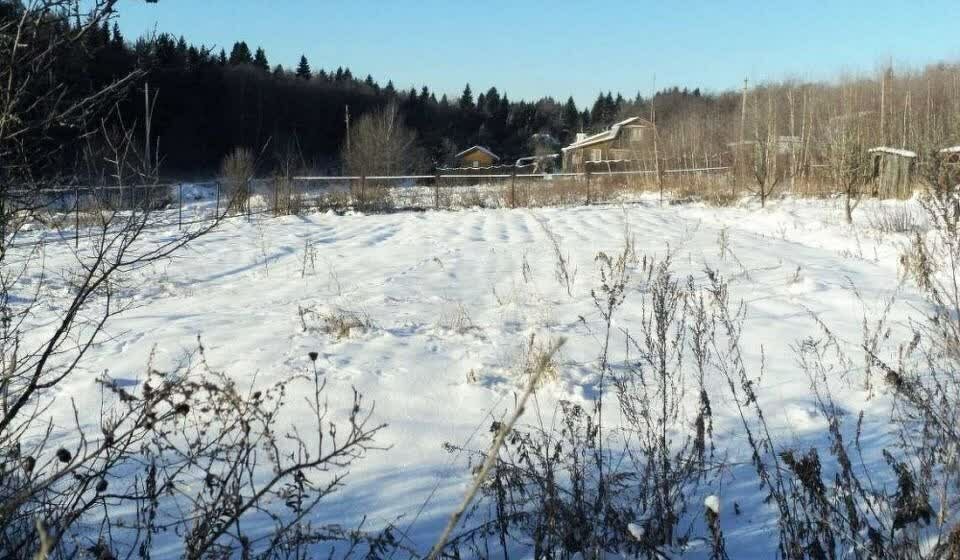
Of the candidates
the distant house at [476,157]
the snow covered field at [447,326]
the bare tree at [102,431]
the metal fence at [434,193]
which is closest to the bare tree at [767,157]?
the metal fence at [434,193]

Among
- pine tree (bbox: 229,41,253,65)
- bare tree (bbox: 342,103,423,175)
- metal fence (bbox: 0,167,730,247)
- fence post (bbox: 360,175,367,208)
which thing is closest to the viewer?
metal fence (bbox: 0,167,730,247)

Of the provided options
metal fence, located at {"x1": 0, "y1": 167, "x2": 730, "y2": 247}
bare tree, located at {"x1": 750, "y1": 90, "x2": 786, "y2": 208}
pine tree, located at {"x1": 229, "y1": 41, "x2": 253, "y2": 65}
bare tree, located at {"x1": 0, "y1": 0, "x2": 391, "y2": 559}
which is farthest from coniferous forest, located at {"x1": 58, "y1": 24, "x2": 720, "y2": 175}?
bare tree, located at {"x1": 0, "y1": 0, "x2": 391, "y2": 559}

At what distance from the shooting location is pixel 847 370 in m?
3.83

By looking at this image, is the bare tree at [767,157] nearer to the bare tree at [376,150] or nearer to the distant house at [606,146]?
the bare tree at [376,150]

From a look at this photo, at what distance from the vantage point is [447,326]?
191 inches

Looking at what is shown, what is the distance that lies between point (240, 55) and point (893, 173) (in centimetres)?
5585

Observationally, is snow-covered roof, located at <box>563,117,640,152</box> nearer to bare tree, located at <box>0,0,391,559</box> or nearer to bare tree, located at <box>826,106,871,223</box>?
bare tree, located at <box>826,106,871,223</box>

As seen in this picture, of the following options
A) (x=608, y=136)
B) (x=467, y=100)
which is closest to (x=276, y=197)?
(x=608, y=136)

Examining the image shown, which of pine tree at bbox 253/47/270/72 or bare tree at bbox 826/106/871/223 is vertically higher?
pine tree at bbox 253/47/270/72

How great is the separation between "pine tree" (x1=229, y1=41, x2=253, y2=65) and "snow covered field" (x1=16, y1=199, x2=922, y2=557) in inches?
2087

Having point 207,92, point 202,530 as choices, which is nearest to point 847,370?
point 202,530

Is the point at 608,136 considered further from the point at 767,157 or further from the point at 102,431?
the point at 102,431

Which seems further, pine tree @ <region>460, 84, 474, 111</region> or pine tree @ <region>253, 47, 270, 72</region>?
pine tree @ <region>460, 84, 474, 111</region>

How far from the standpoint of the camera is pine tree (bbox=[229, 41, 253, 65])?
5749 centimetres
